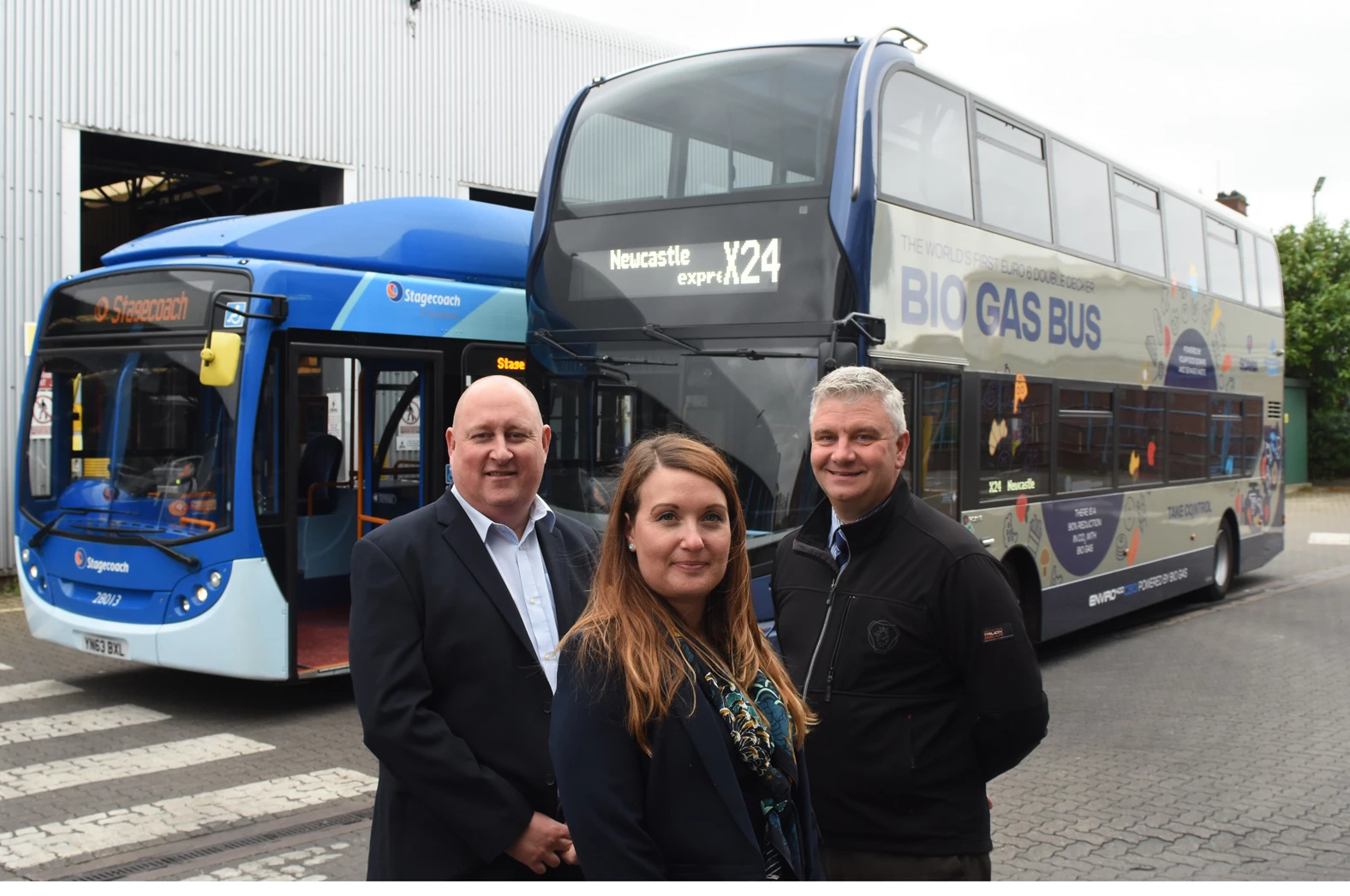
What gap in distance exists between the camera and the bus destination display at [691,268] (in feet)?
23.9

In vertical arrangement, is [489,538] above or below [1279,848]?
above

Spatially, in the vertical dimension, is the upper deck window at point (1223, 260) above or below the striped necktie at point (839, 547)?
above

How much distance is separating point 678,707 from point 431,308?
7.00 m

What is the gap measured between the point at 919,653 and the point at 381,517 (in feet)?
23.3

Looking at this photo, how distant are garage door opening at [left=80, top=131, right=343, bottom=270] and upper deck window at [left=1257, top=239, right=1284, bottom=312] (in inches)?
466

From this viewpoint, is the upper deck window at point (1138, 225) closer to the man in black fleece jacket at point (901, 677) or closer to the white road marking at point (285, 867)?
the white road marking at point (285, 867)

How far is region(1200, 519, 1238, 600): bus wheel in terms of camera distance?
44.1 ft

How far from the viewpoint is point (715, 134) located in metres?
7.71

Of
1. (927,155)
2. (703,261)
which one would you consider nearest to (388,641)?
(703,261)

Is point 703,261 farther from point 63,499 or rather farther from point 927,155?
point 63,499

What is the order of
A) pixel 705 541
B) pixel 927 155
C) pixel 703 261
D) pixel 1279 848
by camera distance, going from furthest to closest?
pixel 927 155
pixel 703 261
pixel 1279 848
pixel 705 541

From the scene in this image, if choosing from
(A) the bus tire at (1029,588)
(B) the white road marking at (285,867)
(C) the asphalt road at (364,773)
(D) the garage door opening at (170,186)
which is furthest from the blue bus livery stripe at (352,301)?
(D) the garage door opening at (170,186)

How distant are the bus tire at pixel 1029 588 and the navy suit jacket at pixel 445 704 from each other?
22.9 ft

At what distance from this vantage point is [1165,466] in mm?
11547
